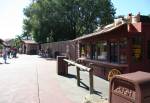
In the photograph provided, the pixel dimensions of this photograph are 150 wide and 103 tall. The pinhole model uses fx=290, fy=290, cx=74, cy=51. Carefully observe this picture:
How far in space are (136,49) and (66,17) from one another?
1437 inches

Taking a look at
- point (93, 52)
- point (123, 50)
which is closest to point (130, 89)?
point (123, 50)

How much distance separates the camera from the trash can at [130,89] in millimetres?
4441

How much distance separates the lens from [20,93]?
10.9 metres

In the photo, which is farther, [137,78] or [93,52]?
[93,52]

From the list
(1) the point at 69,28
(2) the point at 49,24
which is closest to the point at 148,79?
(2) the point at 49,24

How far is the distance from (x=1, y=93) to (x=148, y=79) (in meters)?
7.61

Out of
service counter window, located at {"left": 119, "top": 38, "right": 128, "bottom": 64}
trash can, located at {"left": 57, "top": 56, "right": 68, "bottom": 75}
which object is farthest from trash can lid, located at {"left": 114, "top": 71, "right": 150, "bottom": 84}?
trash can, located at {"left": 57, "top": 56, "right": 68, "bottom": 75}

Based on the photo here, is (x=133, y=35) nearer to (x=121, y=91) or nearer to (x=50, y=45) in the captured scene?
(x=121, y=91)

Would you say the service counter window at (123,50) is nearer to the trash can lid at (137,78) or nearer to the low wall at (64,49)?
the trash can lid at (137,78)

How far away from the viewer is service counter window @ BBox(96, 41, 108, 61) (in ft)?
51.4

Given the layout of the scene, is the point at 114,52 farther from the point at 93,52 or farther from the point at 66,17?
the point at 66,17

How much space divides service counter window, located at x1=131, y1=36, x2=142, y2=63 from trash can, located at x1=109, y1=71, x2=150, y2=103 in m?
8.59

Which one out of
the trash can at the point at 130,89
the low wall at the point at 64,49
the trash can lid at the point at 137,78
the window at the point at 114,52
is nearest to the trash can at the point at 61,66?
the window at the point at 114,52

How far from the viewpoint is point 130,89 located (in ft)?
15.3
